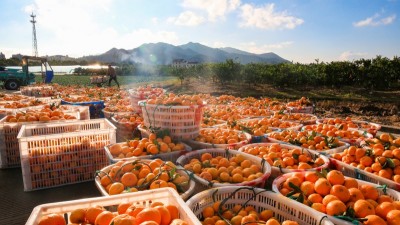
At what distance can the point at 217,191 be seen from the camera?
2.78 meters

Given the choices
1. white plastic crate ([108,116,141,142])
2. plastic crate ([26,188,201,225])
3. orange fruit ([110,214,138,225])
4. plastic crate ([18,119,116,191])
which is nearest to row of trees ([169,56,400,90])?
white plastic crate ([108,116,141,142])

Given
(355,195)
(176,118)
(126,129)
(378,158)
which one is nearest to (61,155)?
(176,118)

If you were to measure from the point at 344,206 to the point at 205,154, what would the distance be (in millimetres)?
2062

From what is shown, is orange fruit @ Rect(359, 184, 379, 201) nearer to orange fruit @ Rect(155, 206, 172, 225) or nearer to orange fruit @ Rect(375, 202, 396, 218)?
orange fruit @ Rect(375, 202, 396, 218)

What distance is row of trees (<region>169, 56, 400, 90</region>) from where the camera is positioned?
2281 centimetres

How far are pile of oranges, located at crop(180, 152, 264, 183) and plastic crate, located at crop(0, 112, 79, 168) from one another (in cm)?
336

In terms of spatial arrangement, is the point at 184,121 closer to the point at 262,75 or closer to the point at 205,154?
the point at 205,154

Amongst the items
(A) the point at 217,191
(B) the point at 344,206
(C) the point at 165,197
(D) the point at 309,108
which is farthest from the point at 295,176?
(D) the point at 309,108

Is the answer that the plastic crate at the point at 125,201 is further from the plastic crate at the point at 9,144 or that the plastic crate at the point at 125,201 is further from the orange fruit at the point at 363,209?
the plastic crate at the point at 9,144

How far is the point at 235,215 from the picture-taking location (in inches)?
102

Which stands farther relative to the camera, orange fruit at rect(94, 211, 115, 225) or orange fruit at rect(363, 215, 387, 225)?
orange fruit at rect(363, 215, 387, 225)

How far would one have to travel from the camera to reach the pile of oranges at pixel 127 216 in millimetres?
1673

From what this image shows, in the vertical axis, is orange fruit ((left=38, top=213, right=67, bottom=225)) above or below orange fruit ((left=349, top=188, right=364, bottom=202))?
above

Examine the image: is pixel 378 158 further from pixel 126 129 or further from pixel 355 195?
pixel 126 129
